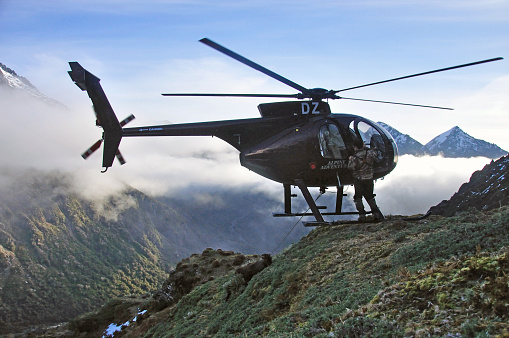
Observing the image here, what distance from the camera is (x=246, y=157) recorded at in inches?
857

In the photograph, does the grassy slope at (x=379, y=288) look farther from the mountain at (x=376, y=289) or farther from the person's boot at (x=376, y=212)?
the person's boot at (x=376, y=212)

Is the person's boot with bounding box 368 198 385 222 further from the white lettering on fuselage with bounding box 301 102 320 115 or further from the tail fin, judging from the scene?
the tail fin

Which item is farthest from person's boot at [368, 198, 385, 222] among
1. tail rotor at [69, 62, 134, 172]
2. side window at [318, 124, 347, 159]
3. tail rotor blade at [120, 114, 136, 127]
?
tail rotor blade at [120, 114, 136, 127]

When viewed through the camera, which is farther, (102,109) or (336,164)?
(102,109)

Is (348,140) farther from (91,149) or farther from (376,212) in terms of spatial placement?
(91,149)

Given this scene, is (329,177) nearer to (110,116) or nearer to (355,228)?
(355,228)

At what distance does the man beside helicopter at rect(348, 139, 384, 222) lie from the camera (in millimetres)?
18828

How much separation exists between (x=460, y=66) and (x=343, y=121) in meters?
5.98

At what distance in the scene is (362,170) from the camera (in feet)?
62.1

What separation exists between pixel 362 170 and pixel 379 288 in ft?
32.1

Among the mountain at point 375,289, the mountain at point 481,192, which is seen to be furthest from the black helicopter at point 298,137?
the mountain at point 481,192

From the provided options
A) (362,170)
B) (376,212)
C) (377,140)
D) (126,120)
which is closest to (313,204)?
(362,170)

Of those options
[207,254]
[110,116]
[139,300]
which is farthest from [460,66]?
[139,300]

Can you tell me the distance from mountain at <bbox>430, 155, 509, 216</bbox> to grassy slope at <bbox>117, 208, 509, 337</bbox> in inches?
5333
